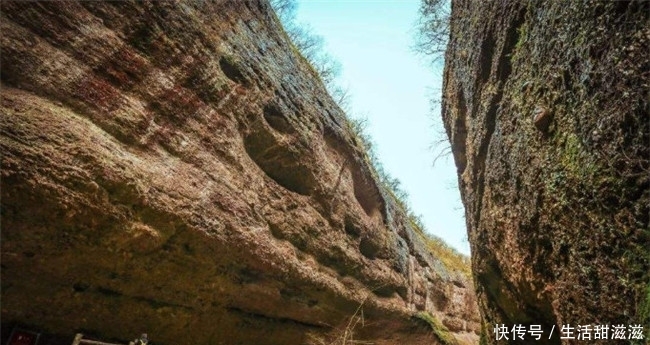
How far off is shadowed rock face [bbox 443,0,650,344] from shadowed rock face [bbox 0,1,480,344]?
350cm

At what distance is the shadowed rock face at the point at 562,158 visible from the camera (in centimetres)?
314

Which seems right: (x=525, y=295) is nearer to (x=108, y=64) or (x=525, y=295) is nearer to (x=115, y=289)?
(x=115, y=289)

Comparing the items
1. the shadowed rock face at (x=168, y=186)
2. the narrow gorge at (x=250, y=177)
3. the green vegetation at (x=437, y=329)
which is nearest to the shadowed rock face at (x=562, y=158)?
the narrow gorge at (x=250, y=177)

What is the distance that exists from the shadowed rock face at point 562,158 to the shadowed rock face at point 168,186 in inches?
138

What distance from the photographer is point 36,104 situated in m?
4.16

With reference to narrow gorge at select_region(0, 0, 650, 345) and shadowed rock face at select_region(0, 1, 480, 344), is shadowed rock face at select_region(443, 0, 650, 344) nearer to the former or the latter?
narrow gorge at select_region(0, 0, 650, 345)

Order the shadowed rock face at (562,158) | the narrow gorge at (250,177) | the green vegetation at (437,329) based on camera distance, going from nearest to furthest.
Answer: the shadowed rock face at (562,158)
the narrow gorge at (250,177)
the green vegetation at (437,329)

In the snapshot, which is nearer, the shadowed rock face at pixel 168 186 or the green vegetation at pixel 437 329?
the shadowed rock face at pixel 168 186

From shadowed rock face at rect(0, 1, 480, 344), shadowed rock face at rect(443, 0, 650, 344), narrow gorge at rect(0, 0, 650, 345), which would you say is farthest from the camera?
shadowed rock face at rect(0, 1, 480, 344)

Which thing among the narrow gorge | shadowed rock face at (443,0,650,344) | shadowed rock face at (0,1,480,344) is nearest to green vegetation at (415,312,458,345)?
shadowed rock face at (0,1,480,344)

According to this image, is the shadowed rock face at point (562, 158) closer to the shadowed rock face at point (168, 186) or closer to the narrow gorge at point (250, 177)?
the narrow gorge at point (250, 177)

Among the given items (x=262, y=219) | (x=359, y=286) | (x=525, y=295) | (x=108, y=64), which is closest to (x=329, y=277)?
(x=359, y=286)

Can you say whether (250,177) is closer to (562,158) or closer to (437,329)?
(562,158)

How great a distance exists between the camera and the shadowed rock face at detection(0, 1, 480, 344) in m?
4.18
